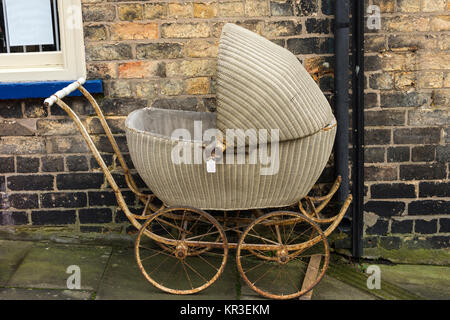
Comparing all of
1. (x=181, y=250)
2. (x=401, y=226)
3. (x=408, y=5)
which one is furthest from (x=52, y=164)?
(x=408, y=5)

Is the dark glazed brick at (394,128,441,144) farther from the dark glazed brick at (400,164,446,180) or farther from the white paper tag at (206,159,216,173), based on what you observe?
the white paper tag at (206,159,216,173)

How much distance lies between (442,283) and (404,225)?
455mm

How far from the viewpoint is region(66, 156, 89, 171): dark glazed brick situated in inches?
144

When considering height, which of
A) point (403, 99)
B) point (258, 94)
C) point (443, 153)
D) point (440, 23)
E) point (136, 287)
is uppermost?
point (440, 23)

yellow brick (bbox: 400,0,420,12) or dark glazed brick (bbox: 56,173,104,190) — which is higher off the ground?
yellow brick (bbox: 400,0,420,12)

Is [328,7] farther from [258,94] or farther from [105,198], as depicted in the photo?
[105,198]

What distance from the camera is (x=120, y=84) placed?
3543 mm

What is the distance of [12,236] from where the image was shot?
12.3ft

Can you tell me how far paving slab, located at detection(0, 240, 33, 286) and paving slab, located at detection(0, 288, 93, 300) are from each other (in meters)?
0.14

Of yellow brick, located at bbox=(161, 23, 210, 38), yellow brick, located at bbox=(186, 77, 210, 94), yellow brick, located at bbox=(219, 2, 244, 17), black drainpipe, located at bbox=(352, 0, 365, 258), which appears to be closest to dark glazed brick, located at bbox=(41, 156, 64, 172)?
yellow brick, located at bbox=(186, 77, 210, 94)

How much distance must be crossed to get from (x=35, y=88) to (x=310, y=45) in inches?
71.7

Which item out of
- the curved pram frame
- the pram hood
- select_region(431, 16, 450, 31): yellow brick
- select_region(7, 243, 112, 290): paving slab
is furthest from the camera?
select_region(431, 16, 450, 31): yellow brick

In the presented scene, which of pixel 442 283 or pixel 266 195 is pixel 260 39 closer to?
pixel 266 195
